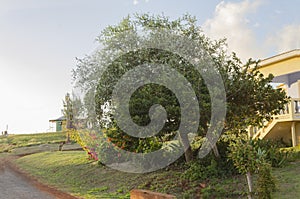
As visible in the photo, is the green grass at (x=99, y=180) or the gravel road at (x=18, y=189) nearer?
the green grass at (x=99, y=180)

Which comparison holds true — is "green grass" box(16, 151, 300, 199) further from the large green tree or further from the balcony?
the balcony

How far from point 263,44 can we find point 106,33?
25.0 feet

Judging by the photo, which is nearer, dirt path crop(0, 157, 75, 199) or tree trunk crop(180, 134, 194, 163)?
dirt path crop(0, 157, 75, 199)

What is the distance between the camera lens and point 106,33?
9.06 meters

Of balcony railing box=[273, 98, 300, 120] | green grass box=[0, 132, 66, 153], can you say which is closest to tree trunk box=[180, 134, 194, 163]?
balcony railing box=[273, 98, 300, 120]

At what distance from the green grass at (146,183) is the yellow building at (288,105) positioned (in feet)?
12.1

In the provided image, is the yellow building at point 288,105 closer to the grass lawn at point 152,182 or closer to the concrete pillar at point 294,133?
the concrete pillar at point 294,133

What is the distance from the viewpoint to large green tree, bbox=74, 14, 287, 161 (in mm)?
7477

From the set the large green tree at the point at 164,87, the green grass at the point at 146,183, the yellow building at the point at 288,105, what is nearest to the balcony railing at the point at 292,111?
the yellow building at the point at 288,105

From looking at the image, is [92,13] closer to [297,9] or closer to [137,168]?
[137,168]

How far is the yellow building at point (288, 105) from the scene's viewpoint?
12.3 metres

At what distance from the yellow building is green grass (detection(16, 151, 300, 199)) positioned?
3692mm

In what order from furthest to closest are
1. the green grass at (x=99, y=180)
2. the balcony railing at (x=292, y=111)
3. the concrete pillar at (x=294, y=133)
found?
the concrete pillar at (x=294, y=133), the balcony railing at (x=292, y=111), the green grass at (x=99, y=180)

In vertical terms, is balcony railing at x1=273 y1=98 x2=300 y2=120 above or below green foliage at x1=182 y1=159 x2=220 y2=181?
above
